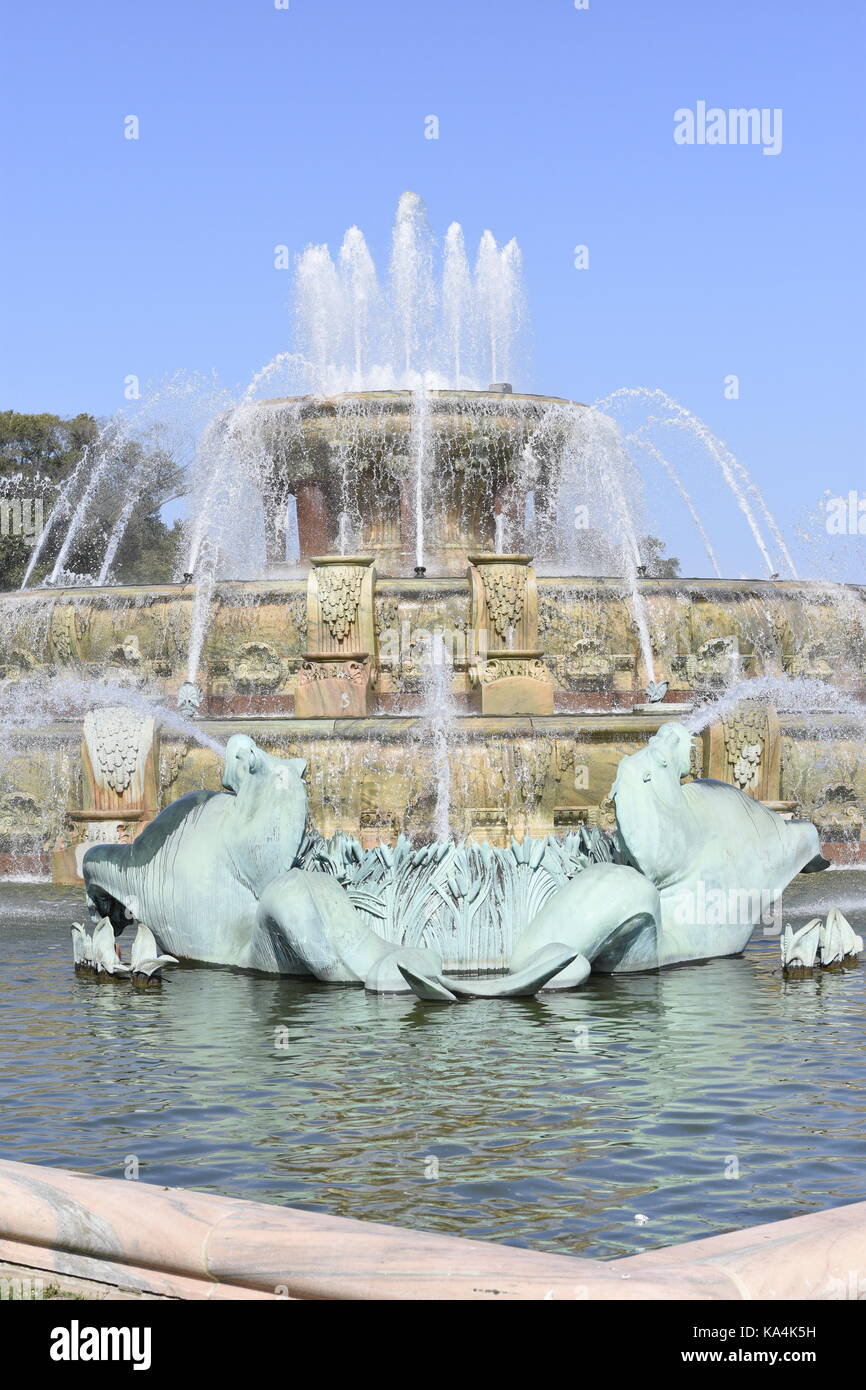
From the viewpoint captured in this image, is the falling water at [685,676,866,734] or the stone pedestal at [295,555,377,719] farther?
the stone pedestal at [295,555,377,719]

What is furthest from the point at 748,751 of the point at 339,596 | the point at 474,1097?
the point at 474,1097

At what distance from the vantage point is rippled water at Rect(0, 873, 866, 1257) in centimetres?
539

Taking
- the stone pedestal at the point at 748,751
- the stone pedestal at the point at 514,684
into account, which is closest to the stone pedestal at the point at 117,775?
the stone pedestal at the point at 514,684

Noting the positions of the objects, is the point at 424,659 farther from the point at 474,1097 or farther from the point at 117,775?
the point at 474,1097

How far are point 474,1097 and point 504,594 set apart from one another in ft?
41.7

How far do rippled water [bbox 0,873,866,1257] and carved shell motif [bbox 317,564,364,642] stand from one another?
31.1ft

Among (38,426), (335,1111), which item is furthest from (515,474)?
(38,426)

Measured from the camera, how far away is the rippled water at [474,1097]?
539cm

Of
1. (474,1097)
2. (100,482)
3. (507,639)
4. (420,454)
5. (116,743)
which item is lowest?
(474,1097)

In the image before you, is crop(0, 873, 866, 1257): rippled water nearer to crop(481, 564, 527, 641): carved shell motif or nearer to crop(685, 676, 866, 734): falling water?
crop(685, 676, 866, 734): falling water

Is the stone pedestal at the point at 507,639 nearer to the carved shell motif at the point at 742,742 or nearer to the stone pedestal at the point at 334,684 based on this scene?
the stone pedestal at the point at 334,684

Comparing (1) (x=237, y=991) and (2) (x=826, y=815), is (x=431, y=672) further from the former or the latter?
(1) (x=237, y=991)

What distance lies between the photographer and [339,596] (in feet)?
62.6

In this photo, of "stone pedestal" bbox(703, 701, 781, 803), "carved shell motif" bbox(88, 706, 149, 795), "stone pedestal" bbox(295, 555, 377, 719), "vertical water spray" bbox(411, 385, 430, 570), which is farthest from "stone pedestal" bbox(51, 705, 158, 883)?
"vertical water spray" bbox(411, 385, 430, 570)
